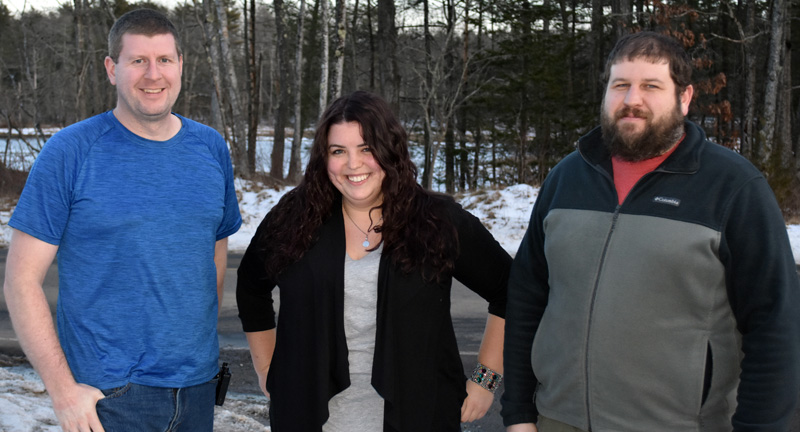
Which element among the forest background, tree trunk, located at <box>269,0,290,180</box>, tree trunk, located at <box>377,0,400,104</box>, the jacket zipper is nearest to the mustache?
the jacket zipper

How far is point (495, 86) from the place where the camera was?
76.3 feet

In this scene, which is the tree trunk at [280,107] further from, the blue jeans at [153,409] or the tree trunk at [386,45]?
the blue jeans at [153,409]

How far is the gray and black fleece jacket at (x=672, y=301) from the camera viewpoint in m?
1.99

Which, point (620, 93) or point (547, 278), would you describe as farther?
point (547, 278)

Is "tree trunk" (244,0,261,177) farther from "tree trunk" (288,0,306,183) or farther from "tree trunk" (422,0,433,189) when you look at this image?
"tree trunk" (422,0,433,189)

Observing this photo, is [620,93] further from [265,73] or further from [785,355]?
[265,73]

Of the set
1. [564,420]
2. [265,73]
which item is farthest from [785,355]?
[265,73]

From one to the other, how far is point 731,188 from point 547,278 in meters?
0.73

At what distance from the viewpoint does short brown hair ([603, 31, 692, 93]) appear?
2198mm

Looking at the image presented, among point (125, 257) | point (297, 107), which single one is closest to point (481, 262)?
point (125, 257)

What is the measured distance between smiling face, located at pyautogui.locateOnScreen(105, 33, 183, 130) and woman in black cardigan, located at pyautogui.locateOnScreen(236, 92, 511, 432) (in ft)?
2.06

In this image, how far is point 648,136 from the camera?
2.21 metres

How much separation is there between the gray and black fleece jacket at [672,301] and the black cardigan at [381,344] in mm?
379

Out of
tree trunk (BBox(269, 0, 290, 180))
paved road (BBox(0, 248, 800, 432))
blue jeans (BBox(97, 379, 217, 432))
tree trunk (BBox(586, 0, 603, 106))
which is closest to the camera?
blue jeans (BBox(97, 379, 217, 432))
